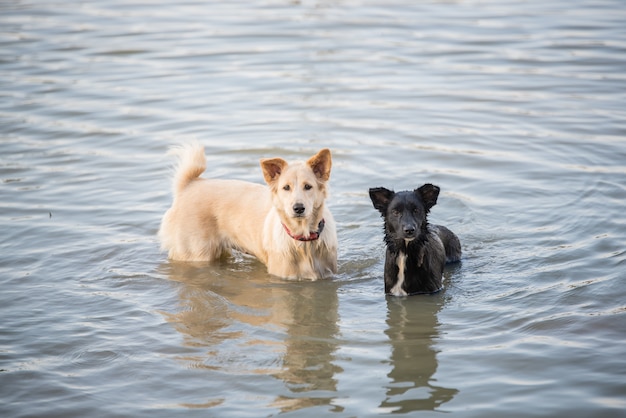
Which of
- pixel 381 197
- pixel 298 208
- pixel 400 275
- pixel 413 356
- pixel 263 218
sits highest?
pixel 381 197

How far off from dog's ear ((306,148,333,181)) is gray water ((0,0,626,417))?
3.59ft

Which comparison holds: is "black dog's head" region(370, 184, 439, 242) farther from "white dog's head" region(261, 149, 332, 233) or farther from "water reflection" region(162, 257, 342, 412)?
"water reflection" region(162, 257, 342, 412)

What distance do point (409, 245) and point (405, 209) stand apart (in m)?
0.35

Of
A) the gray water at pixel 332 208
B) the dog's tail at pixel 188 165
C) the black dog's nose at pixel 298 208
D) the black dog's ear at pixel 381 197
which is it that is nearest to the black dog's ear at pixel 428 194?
the black dog's ear at pixel 381 197

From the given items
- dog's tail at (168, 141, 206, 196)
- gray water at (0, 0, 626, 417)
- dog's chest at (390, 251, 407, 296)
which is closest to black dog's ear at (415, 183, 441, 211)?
dog's chest at (390, 251, 407, 296)

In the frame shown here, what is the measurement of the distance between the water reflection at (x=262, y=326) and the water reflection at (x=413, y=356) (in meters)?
0.47

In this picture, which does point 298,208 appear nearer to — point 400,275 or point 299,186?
point 299,186

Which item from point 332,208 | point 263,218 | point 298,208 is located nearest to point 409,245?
point 298,208

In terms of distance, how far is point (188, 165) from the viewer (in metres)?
9.23

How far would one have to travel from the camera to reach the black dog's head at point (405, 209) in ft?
24.3

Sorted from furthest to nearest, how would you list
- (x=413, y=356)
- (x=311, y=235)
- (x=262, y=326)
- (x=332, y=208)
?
(x=332, y=208), (x=311, y=235), (x=262, y=326), (x=413, y=356)

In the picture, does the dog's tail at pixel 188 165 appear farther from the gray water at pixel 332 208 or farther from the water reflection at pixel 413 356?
the water reflection at pixel 413 356

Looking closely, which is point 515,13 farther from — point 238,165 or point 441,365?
point 441,365

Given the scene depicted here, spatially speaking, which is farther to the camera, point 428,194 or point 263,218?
point 263,218
